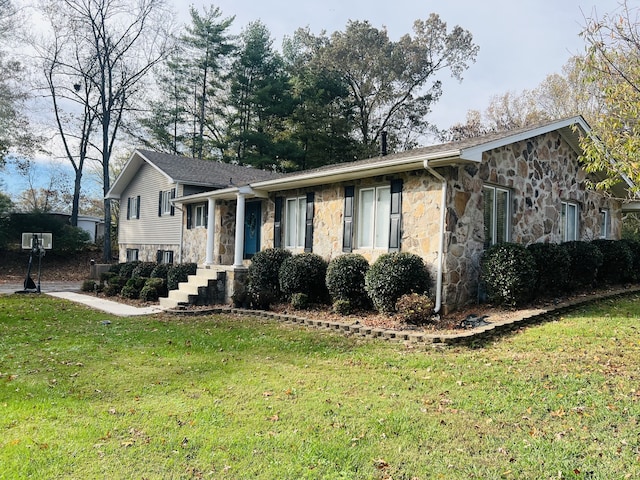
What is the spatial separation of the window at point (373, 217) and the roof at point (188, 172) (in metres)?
5.92

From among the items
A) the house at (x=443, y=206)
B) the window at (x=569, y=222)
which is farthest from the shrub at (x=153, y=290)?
the window at (x=569, y=222)

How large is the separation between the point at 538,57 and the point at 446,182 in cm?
516

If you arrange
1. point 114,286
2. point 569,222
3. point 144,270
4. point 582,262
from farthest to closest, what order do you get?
point 144,270 → point 114,286 → point 569,222 → point 582,262

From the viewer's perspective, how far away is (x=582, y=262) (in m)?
10.2

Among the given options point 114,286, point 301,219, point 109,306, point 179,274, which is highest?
point 301,219

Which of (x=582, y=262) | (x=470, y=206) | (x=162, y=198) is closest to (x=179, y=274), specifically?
(x=162, y=198)

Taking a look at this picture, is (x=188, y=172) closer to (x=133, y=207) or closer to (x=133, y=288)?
(x=133, y=207)

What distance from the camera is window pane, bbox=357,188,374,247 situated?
10340mm

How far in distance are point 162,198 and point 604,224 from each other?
15791 mm

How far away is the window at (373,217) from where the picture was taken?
998 cm

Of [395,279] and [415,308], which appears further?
[395,279]

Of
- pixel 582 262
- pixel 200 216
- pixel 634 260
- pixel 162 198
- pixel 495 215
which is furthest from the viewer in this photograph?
pixel 162 198

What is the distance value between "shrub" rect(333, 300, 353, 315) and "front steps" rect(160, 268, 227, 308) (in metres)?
4.18

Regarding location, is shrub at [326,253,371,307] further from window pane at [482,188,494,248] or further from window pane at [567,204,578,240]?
window pane at [567,204,578,240]
